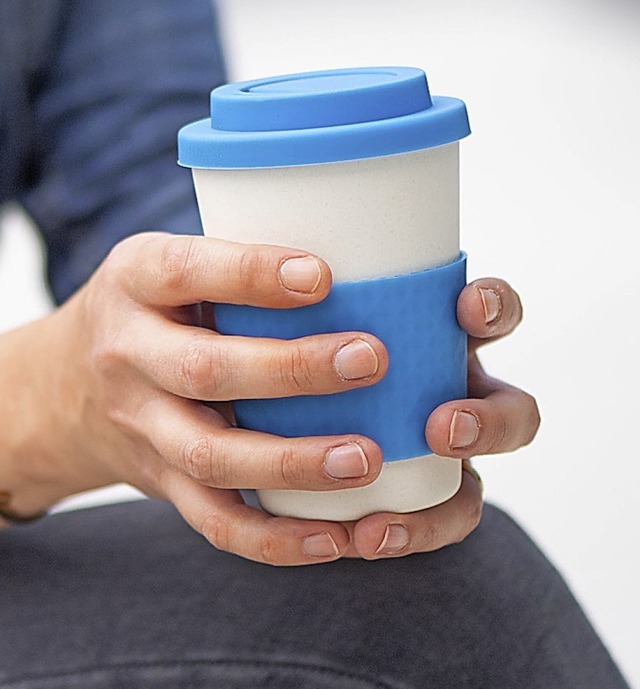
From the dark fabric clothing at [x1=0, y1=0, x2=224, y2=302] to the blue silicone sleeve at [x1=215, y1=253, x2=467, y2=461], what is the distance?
62 cm

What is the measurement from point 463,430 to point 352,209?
0.46 feet

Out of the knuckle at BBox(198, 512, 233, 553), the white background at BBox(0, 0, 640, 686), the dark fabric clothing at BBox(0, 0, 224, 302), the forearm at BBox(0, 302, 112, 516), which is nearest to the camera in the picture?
the knuckle at BBox(198, 512, 233, 553)

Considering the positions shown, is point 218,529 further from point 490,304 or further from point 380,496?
point 490,304

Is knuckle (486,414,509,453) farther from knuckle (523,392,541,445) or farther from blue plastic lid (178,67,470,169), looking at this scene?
blue plastic lid (178,67,470,169)

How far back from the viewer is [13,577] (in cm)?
79

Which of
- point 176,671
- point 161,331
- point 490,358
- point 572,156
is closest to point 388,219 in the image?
point 161,331

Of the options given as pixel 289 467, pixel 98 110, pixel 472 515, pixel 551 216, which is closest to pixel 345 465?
pixel 289 467

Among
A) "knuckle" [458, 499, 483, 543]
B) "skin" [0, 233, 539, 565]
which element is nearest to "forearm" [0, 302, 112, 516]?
"skin" [0, 233, 539, 565]

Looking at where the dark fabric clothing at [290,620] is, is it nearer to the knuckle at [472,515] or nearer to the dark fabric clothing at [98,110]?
the knuckle at [472,515]

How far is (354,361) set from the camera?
560mm

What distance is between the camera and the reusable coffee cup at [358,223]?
0.55 metres

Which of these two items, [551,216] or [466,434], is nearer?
[466,434]

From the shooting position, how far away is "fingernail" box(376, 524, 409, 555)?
0.62 m

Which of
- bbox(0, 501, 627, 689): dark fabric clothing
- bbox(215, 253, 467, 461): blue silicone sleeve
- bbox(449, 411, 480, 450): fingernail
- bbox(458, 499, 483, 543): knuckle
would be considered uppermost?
bbox(215, 253, 467, 461): blue silicone sleeve
